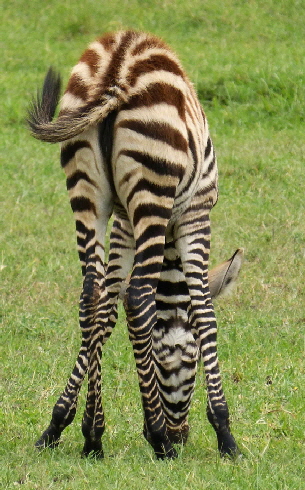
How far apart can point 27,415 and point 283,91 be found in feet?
30.1

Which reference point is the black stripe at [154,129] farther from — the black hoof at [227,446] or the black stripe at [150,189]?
the black hoof at [227,446]

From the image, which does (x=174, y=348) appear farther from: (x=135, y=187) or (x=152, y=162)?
(x=152, y=162)

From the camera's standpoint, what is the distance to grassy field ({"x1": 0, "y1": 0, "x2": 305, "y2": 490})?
4.55 m

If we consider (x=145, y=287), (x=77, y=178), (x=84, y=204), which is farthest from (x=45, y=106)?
(x=145, y=287)

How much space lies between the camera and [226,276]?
555 centimetres

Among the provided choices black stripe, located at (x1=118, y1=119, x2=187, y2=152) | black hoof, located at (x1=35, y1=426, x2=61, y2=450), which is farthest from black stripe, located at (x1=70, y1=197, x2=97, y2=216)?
black hoof, located at (x1=35, y1=426, x2=61, y2=450)

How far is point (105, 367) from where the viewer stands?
640 centimetres

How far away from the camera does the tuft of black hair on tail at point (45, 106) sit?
455 cm

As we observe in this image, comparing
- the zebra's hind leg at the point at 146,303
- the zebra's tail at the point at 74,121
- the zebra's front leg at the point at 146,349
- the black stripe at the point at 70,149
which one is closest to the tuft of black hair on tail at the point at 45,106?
the zebra's tail at the point at 74,121

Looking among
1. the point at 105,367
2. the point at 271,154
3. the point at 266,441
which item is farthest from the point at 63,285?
the point at 271,154

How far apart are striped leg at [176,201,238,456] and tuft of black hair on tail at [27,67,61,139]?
1.01 meters

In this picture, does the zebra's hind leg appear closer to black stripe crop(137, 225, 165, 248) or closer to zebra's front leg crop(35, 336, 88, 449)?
black stripe crop(137, 225, 165, 248)

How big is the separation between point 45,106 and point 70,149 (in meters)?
0.39

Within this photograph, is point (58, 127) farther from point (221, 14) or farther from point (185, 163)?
point (221, 14)
